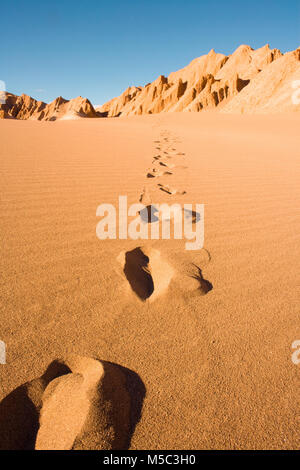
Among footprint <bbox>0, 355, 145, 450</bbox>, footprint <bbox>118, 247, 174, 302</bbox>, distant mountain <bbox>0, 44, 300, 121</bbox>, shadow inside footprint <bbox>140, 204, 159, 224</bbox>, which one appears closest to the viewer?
footprint <bbox>0, 355, 145, 450</bbox>

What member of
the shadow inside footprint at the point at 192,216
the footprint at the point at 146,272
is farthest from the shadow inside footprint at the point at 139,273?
the shadow inside footprint at the point at 192,216

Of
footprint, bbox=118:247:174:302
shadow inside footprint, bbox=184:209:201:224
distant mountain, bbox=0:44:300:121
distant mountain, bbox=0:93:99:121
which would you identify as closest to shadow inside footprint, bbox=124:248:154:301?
footprint, bbox=118:247:174:302

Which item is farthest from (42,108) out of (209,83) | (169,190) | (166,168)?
(169,190)

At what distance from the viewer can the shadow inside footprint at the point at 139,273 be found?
1.26m

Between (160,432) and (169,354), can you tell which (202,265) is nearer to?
(169,354)

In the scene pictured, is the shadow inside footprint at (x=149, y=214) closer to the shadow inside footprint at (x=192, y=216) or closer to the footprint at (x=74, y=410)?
the shadow inside footprint at (x=192, y=216)

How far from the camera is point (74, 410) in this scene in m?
0.74

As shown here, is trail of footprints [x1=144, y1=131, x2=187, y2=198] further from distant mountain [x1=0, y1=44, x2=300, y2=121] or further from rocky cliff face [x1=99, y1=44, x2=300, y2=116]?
rocky cliff face [x1=99, y1=44, x2=300, y2=116]

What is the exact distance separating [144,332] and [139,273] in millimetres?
430

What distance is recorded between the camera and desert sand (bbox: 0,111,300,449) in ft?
2.43

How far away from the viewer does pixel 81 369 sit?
89cm

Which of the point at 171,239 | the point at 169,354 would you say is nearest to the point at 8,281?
the point at 169,354
